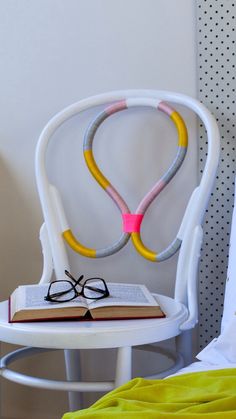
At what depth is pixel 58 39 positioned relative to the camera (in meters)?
1.80

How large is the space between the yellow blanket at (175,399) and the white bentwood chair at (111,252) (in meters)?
0.26

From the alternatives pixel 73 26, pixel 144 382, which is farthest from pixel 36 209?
pixel 144 382

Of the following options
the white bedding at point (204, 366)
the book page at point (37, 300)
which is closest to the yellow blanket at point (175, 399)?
the white bedding at point (204, 366)

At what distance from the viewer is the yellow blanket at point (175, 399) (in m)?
0.95

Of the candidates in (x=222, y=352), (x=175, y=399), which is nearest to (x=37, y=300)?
(x=222, y=352)

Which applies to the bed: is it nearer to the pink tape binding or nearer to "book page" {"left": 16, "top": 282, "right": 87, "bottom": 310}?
"book page" {"left": 16, "top": 282, "right": 87, "bottom": 310}

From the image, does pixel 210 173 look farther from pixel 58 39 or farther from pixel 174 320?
pixel 58 39

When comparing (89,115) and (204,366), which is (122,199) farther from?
(204,366)

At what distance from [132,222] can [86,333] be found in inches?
17.1

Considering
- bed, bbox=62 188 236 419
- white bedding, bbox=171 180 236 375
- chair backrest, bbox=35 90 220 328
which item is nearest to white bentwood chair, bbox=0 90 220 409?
chair backrest, bbox=35 90 220 328

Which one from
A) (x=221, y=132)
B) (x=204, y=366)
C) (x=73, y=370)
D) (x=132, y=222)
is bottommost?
(x=73, y=370)

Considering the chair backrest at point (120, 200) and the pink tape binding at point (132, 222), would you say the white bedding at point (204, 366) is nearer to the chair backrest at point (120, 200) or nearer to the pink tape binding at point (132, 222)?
the chair backrest at point (120, 200)

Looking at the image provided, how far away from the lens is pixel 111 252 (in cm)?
174

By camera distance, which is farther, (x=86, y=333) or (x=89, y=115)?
(x=89, y=115)
